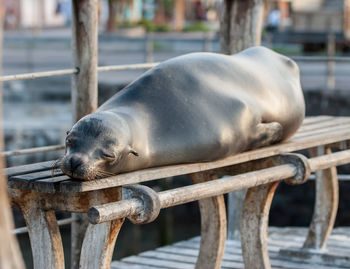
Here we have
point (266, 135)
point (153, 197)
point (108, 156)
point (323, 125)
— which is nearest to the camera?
point (153, 197)

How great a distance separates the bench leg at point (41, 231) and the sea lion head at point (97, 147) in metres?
0.22

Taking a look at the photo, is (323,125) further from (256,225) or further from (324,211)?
(256,225)

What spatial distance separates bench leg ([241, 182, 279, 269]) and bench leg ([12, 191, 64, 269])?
1086 mm

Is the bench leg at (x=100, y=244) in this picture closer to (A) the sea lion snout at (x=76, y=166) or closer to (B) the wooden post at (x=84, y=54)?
(A) the sea lion snout at (x=76, y=166)

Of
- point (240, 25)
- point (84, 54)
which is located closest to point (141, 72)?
point (240, 25)

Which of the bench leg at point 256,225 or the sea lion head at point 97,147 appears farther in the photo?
the bench leg at point 256,225

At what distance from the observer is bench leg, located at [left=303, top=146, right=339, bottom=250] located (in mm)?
4688

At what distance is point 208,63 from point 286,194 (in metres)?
9.29

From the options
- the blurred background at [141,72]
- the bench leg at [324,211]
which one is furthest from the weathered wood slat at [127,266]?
the blurred background at [141,72]

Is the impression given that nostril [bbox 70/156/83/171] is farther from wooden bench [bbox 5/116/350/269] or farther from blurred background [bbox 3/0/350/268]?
blurred background [bbox 3/0/350/268]

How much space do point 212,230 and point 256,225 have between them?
0.74 ft

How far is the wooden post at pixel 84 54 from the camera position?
167 inches

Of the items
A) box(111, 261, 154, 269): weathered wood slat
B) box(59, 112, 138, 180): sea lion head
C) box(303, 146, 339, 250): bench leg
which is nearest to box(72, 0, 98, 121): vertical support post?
box(111, 261, 154, 269): weathered wood slat

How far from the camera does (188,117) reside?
3.56 m
